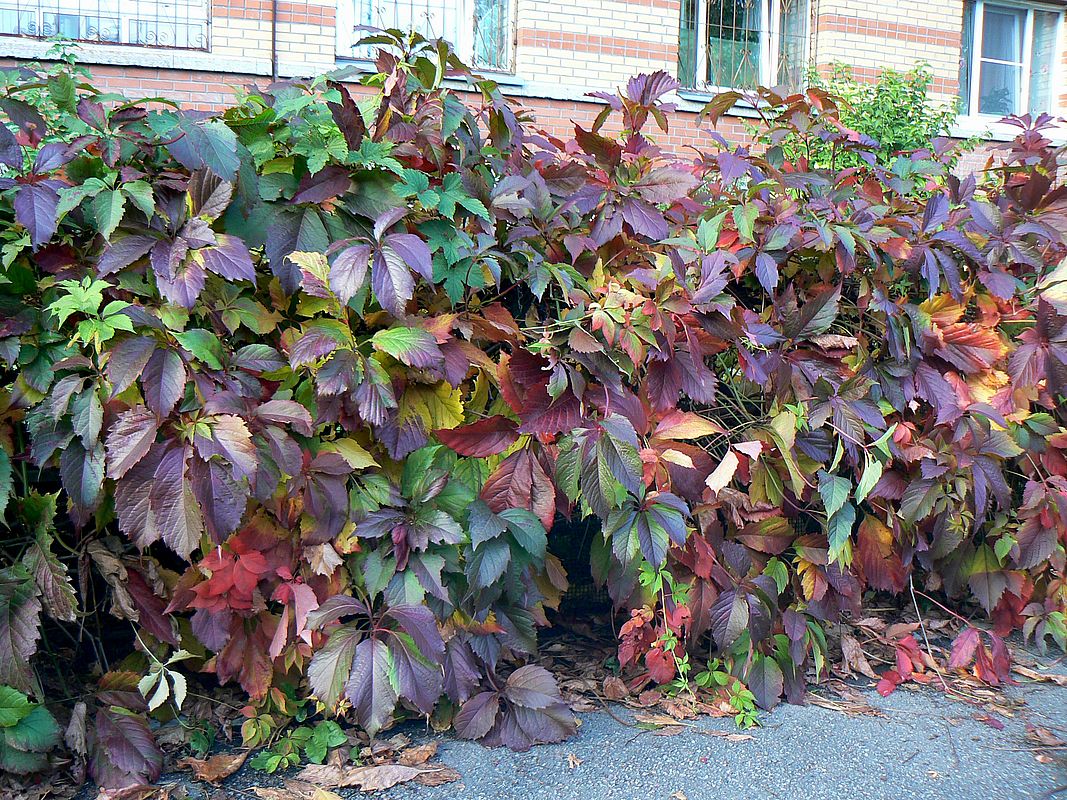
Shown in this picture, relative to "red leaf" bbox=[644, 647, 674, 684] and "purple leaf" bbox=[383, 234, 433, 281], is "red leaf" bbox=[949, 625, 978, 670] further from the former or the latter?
"purple leaf" bbox=[383, 234, 433, 281]

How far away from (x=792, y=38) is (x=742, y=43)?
62cm

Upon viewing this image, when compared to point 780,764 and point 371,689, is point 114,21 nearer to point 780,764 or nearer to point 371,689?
point 371,689

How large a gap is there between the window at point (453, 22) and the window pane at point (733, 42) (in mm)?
2457

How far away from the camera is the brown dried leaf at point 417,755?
2.23 meters

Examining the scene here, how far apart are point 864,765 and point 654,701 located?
60cm

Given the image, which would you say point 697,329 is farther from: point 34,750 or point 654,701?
point 34,750

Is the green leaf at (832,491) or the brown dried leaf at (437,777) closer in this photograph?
the brown dried leaf at (437,777)

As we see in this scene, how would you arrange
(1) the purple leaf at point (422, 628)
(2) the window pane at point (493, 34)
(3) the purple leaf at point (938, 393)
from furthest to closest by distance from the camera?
(2) the window pane at point (493, 34), (3) the purple leaf at point (938, 393), (1) the purple leaf at point (422, 628)

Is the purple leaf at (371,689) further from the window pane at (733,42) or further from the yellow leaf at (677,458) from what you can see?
the window pane at (733,42)

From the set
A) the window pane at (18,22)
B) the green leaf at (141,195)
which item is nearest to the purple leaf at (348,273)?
the green leaf at (141,195)

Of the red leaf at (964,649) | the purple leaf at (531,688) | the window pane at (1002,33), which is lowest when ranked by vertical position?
the red leaf at (964,649)

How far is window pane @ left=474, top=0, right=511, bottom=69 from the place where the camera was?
29.7 feet

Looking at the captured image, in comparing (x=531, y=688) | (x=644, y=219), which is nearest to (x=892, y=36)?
(x=644, y=219)

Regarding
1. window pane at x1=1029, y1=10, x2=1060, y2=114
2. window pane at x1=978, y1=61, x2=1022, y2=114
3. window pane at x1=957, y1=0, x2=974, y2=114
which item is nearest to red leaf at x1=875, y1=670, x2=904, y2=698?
window pane at x1=957, y1=0, x2=974, y2=114
